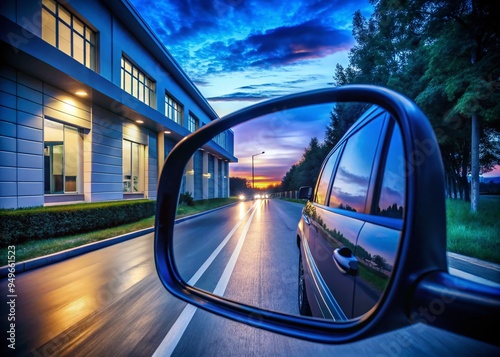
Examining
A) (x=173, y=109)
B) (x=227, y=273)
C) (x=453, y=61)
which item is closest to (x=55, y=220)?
(x=227, y=273)

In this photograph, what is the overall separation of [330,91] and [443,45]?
44.6 feet

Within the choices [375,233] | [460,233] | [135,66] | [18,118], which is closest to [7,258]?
[18,118]

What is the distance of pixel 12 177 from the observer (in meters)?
9.91

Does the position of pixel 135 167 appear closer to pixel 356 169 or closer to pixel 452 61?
pixel 452 61

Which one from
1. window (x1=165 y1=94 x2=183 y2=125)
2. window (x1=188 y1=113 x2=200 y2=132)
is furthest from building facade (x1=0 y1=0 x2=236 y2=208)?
window (x1=188 y1=113 x2=200 y2=132)

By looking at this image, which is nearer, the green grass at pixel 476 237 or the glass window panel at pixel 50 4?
the green grass at pixel 476 237

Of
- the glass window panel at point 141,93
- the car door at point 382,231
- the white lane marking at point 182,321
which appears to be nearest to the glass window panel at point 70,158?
the glass window panel at point 141,93

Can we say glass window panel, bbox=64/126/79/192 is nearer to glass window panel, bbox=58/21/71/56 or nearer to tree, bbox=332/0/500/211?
glass window panel, bbox=58/21/71/56

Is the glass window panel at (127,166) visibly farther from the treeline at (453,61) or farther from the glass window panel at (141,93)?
the treeline at (453,61)

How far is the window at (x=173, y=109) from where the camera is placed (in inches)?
1037

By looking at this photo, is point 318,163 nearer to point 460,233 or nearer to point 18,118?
point 460,233

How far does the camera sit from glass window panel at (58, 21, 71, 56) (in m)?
12.8

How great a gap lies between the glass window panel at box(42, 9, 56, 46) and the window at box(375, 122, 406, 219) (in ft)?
48.9

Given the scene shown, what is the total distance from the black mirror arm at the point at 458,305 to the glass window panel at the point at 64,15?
1668 cm
